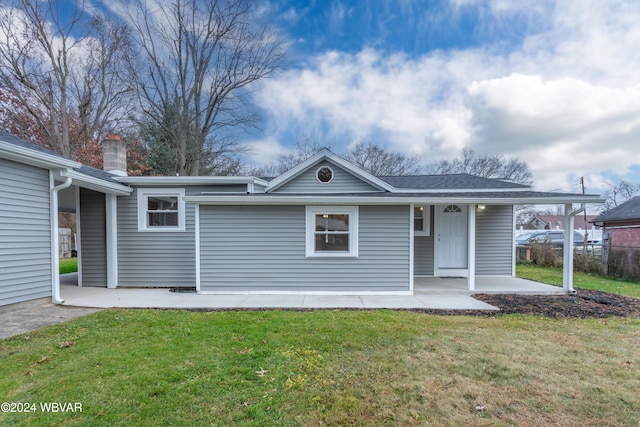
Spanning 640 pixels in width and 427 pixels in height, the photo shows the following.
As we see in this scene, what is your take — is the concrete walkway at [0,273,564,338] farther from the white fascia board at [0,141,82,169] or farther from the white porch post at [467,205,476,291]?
the white fascia board at [0,141,82,169]

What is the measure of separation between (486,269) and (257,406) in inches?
342

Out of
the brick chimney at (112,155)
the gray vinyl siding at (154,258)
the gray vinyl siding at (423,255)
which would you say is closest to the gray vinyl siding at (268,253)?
the gray vinyl siding at (154,258)

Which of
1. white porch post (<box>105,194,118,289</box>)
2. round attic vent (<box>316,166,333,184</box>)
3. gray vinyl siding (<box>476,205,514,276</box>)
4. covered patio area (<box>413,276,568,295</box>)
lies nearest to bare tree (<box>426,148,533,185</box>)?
gray vinyl siding (<box>476,205,514,276</box>)

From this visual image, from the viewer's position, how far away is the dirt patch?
209 inches

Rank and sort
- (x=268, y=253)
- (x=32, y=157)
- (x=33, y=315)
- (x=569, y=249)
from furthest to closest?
(x=569, y=249)
(x=268, y=253)
(x=32, y=157)
(x=33, y=315)

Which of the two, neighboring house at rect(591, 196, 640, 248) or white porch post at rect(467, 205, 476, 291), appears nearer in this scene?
white porch post at rect(467, 205, 476, 291)

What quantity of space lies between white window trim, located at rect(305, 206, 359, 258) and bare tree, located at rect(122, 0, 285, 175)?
11.2 meters

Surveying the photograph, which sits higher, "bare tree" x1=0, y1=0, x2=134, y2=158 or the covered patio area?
"bare tree" x1=0, y1=0, x2=134, y2=158

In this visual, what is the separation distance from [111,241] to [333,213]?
5978 millimetres

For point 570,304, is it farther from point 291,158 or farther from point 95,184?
point 291,158

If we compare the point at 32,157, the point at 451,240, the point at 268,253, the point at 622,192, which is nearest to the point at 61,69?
the point at 32,157

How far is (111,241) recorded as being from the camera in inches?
299

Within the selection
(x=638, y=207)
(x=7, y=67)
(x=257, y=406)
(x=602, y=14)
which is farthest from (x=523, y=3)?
(x=7, y=67)

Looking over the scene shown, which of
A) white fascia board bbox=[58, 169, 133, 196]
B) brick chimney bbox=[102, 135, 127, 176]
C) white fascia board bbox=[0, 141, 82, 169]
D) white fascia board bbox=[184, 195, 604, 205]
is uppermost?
brick chimney bbox=[102, 135, 127, 176]
